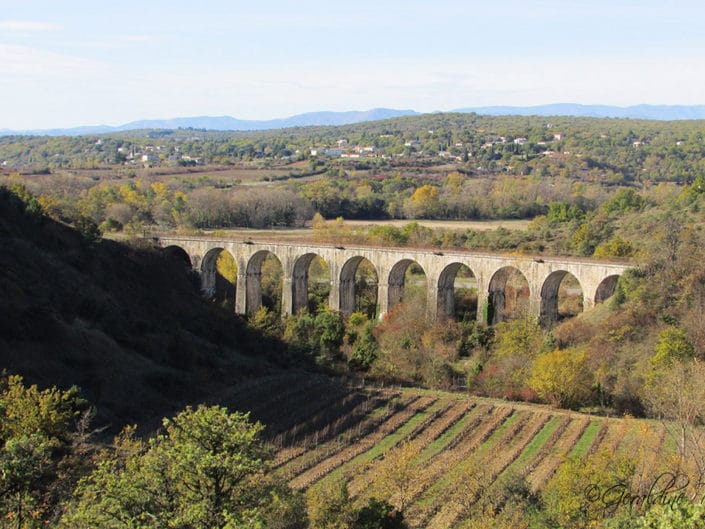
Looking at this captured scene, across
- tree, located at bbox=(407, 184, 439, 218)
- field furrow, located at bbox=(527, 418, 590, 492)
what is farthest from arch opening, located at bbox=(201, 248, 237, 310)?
field furrow, located at bbox=(527, 418, 590, 492)

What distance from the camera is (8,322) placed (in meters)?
29.2

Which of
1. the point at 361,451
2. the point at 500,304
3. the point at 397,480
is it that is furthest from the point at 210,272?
the point at 397,480

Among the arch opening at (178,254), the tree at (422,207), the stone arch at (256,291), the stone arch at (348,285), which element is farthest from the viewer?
the tree at (422,207)

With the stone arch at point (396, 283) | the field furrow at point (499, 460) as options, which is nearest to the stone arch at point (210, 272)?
the stone arch at point (396, 283)

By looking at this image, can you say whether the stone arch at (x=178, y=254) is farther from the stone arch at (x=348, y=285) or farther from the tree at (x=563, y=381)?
the tree at (x=563, y=381)

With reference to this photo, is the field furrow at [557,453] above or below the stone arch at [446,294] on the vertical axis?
below

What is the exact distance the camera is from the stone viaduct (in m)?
37.9

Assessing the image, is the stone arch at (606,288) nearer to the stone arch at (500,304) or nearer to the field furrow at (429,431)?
the stone arch at (500,304)

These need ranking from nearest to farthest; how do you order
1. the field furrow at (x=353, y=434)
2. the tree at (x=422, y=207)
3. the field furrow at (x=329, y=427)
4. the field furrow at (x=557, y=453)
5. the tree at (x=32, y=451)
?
1. the tree at (x=32, y=451)
2. the field furrow at (x=557, y=453)
3. the field furrow at (x=353, y=434)
4. the field furrow at (x=329, y=427)
5. the tree at (x=422, y=207)

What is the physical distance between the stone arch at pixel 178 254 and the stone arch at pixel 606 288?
25.9m

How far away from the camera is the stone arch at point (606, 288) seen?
3691 centimetres

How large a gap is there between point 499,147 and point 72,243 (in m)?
92.1

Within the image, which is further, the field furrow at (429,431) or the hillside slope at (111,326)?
the hillside slope at (111,326)

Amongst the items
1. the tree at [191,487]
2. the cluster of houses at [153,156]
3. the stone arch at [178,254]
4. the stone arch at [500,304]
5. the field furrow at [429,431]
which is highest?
the cluster of houses at [153,156]
